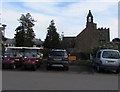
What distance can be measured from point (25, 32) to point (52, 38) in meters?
7.01

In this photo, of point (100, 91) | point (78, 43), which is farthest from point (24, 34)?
point (100, 91)

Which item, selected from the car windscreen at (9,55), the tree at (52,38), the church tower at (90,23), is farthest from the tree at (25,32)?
the car windscreen at (9,55)

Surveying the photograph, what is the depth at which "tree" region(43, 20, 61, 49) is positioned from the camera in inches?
2721

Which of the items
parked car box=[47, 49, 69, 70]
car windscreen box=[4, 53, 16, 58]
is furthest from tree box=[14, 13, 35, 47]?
parked car box=[47, 49, 69, 70]

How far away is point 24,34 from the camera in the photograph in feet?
234

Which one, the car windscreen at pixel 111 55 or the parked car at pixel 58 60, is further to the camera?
the parked car at pixel 58 60

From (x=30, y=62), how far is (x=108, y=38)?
58068 millimetres

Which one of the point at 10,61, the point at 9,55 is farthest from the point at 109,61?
the point at 9,55

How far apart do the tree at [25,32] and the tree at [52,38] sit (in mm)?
3638

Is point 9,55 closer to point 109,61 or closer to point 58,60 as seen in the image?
point 58,60

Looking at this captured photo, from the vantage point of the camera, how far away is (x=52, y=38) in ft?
231

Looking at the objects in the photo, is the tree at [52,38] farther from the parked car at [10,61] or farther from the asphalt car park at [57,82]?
the asphalt car park at [57,82]

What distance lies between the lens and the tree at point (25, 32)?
2707 inches

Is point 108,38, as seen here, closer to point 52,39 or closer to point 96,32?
point 96,32
